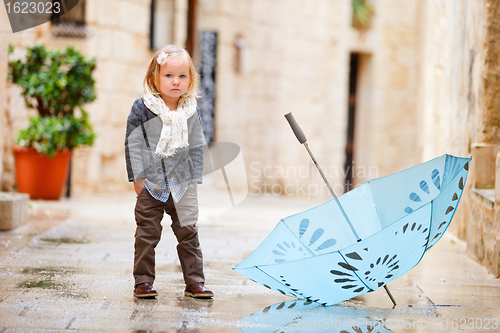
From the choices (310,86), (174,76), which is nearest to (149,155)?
(174,76)

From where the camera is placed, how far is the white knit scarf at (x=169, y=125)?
314 cm

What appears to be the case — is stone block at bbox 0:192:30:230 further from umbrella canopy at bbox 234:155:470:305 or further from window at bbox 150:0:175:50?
window at bbox 150:0:175:50

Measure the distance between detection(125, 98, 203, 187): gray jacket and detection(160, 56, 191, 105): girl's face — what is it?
5.6 inches

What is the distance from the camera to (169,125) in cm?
317

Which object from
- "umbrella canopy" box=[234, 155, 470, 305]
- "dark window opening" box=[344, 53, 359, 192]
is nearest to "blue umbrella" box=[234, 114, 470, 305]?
"umbrella canopy" box=[234, 155, 470, 305]

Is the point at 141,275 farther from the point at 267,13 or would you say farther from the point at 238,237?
the point at 267,13

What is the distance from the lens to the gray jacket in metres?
3.14

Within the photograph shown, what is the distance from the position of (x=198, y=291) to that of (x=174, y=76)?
107cm

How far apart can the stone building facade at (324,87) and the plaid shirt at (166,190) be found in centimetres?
210

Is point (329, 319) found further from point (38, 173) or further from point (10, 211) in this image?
point (38, 173)

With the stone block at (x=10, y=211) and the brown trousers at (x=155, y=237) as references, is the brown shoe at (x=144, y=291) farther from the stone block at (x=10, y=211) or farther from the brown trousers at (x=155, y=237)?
the stone block at (x=10, y=211)

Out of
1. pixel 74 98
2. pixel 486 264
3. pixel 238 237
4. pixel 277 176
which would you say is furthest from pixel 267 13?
pixel 486 264

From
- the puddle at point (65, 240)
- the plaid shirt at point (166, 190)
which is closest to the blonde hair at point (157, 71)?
the plaid shirt at point (166, 190)

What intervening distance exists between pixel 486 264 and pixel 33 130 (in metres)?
5.61
